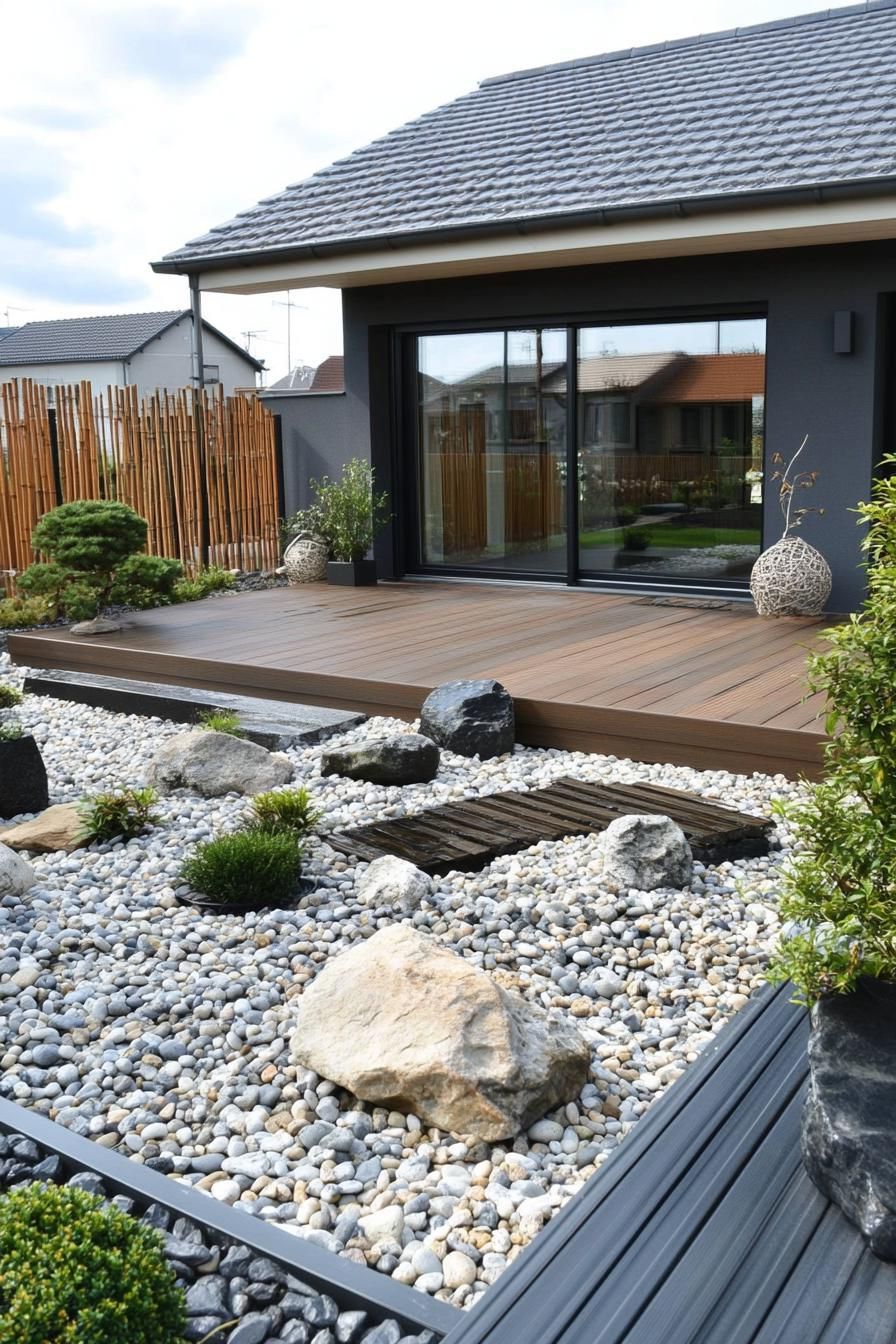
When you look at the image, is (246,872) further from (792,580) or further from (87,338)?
(87,338)

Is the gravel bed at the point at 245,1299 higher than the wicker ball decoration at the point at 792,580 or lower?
lower

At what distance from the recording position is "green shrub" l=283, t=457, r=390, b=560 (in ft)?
29.2

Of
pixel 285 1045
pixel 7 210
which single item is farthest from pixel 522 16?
pixel 7 210

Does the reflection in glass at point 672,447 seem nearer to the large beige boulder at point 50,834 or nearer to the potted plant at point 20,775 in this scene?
the potted plant at point 20,775

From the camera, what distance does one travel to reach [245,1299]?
181cm

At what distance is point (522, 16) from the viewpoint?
1343 cm

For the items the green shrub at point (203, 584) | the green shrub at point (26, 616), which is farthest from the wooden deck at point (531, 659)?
the green shrub at point (26, 616)

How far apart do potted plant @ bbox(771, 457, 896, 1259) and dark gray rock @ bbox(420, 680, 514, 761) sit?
292 cm

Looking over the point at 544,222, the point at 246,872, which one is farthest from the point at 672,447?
the point at 246,872

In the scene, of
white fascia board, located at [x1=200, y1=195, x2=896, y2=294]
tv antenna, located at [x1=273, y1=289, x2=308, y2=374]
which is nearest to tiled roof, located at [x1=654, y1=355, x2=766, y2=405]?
white fascia board, located at [x1=200, y1=195, x2=896, y2=294]

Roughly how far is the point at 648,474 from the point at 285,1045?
19.8ft

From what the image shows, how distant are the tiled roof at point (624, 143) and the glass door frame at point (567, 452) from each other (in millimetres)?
889

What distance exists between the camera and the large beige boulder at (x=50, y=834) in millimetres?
3967

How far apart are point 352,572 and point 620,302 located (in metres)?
2.80
